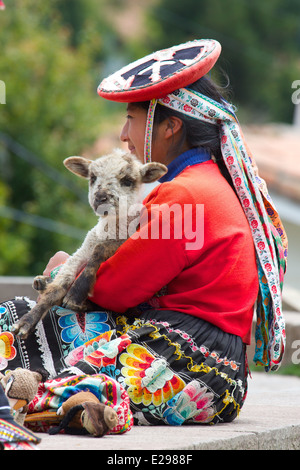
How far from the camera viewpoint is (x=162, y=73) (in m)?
3.83

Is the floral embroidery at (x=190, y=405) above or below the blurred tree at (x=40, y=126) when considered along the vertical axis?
below

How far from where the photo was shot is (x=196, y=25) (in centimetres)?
3450

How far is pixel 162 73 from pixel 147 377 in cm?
142

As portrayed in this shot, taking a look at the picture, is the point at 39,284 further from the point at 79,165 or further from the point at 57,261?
the point at 79,165

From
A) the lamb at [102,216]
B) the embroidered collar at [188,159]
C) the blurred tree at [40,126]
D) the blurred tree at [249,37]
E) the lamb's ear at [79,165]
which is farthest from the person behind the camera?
the blurred tree at [249,37]

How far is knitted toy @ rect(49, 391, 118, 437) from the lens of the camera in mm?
3150

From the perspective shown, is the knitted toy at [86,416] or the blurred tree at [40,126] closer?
the knitted toy at [86,416]

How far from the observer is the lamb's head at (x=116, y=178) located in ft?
12.5

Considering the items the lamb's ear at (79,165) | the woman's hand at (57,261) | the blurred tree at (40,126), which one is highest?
the blurred tree at (40,126)

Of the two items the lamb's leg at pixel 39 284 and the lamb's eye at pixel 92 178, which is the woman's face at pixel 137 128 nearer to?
the lamb's eye at pixel 92 178

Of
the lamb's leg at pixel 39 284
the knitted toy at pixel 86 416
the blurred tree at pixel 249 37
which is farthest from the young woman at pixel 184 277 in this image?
the blurred tree at pixel 249 37
